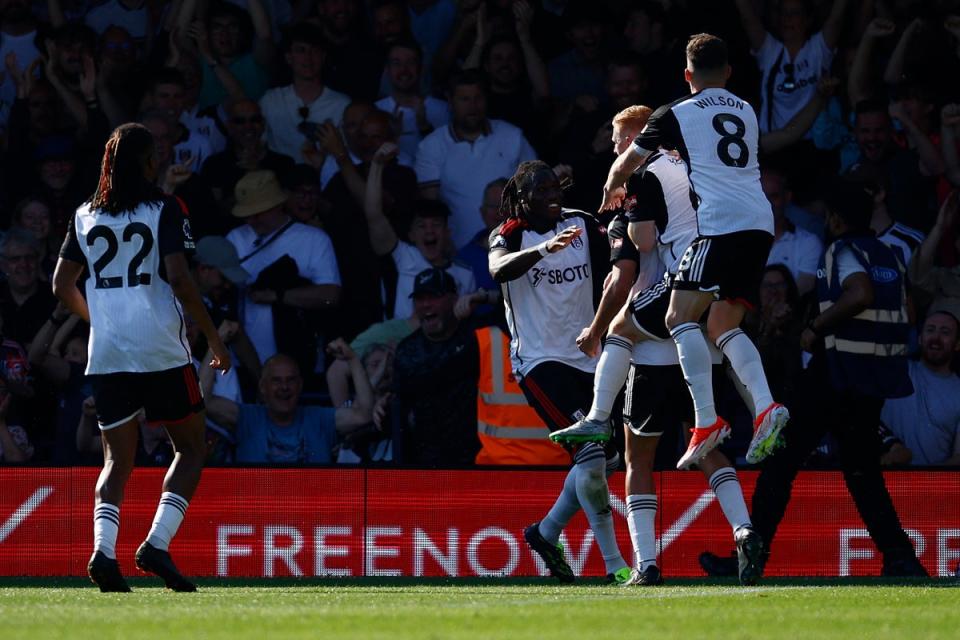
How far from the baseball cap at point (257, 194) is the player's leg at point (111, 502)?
5046mm

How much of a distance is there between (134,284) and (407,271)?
5.08 meters

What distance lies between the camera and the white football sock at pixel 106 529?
8633mm

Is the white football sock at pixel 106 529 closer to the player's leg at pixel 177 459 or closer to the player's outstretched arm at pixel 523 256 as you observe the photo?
the player's leg at pixel 177 459

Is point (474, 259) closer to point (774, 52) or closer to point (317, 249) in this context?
point (317, 249)

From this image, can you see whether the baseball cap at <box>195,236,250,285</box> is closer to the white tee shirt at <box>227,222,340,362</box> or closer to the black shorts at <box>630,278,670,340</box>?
the white tee shirt at <box>227,222,340,362</box>

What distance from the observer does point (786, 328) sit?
12312 millimetres

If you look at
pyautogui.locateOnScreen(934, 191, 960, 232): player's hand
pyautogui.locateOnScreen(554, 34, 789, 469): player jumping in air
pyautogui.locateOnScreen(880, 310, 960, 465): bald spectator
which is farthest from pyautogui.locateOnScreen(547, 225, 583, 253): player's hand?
pyautogui.locateOnScreen(934, 191, 960, 232): player's hand

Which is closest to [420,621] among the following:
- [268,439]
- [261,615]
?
[261,615]

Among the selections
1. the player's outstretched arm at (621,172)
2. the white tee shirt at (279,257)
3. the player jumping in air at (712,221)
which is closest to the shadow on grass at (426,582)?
the player jumping in air at (712,221)

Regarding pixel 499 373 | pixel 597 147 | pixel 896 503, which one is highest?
pixel 597 147

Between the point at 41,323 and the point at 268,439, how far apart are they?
230 centimetres

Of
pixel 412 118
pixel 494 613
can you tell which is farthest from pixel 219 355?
pixel 412 118

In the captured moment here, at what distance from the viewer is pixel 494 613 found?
23.9 ft

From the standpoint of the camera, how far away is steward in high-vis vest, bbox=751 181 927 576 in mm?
10383
